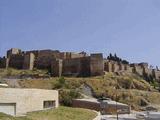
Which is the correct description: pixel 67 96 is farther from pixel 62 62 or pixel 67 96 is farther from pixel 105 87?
pixel 62 62

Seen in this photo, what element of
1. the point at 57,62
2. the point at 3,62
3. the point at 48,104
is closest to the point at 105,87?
the point at 57,62

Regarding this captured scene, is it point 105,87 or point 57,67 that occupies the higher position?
point 57,67

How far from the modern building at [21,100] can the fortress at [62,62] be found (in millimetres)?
56233

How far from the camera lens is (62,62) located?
96.7 m

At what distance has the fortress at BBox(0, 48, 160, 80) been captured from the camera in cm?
9406

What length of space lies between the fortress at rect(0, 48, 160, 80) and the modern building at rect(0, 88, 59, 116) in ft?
184

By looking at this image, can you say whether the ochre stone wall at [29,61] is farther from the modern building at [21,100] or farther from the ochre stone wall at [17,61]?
the modern building at [21,100]

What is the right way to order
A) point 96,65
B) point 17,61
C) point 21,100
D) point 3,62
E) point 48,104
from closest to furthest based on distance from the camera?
point 21,100
point 48,104
point 96,65
point 17,61
point 3,62

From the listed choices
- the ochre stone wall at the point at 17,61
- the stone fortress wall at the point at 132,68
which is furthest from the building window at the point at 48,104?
the ochre stone wall at the point at 17,61

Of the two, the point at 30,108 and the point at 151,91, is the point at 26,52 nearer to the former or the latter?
the point at 151,91

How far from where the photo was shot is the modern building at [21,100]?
29.8 meters

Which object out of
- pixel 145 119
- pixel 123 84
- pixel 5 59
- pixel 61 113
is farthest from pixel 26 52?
pixel 61 113

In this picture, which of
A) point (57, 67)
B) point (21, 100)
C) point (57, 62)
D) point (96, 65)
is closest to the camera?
point (21, 100)

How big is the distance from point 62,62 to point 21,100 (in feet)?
213
